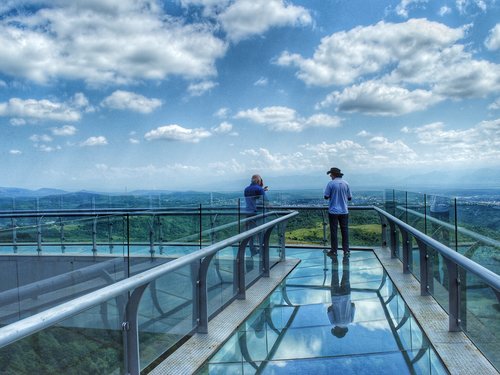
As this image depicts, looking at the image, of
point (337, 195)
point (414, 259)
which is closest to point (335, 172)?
point (337, 195)

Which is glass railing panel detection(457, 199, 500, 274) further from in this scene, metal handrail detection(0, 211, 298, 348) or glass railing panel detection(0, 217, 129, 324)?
glass railing panel detection(0, 217, 129, 324)

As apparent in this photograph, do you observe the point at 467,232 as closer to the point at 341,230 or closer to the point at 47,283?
the point at 47,283

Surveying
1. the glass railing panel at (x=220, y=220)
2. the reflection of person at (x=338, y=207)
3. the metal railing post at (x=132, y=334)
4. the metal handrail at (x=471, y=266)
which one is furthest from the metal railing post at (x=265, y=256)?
the metal railing post at (x=132, y=334)

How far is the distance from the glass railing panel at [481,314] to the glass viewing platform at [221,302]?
0.5 inches

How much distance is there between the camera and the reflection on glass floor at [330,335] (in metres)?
3.06

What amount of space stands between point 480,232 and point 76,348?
2810 millimetres

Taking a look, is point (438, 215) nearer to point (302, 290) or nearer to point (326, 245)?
point (302, 290)

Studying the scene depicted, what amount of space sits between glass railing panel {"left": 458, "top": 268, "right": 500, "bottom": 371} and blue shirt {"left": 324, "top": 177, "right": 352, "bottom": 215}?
3.93 meters

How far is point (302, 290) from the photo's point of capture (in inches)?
205

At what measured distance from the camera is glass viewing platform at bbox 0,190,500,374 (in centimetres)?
237

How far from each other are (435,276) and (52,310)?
12.6ft

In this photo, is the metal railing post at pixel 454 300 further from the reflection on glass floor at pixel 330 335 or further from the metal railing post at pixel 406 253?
the metal railing post at pixel 406 253

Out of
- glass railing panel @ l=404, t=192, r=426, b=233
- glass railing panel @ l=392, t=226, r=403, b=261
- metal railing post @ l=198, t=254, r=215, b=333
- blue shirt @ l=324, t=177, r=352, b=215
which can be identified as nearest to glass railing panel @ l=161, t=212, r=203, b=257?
metal railing post @ l=198, t=254, r=215, b=333

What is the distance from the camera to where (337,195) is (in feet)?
24.7
